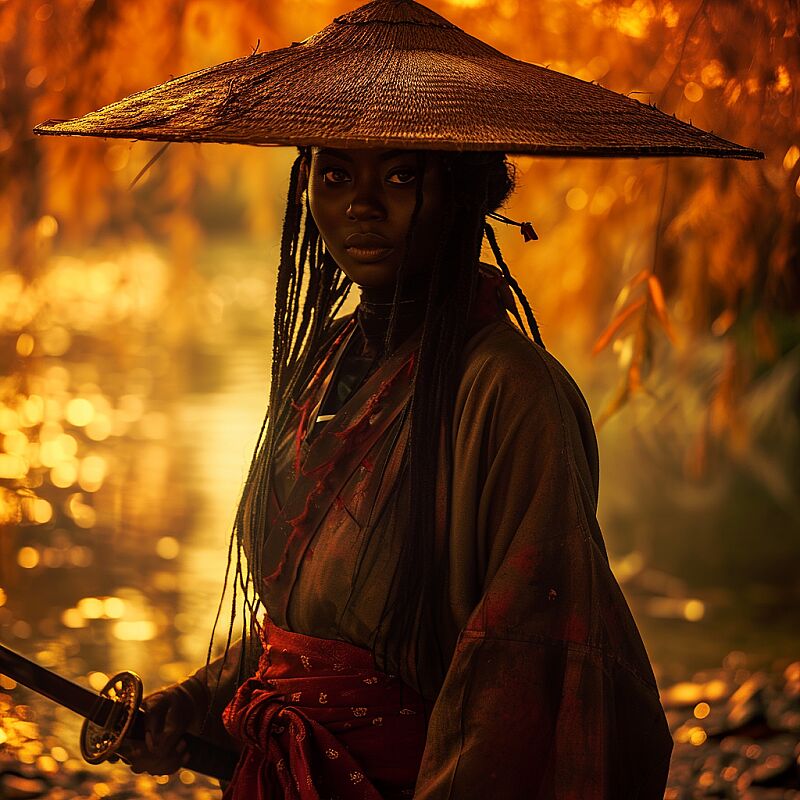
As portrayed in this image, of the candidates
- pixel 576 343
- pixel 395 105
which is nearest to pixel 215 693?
pixel 395 105

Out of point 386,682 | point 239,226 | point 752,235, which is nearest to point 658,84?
point 752,235

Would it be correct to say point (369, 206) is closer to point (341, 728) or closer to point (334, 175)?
point (334, 175)

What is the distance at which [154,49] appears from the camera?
3879 mm

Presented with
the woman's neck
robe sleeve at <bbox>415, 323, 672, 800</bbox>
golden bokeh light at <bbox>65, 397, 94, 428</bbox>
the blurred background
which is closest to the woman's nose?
the woman's neck

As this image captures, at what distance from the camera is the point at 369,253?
1583mm

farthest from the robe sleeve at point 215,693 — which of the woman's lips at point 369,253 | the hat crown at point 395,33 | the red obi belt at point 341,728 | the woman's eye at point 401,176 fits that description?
the hat crown at point 395,33

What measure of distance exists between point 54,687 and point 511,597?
0.72 m

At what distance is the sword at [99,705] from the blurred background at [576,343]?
1.66 meters

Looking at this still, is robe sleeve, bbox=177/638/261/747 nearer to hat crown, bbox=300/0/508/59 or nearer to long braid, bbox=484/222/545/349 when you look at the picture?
long braid, bbox=484/222/545/349

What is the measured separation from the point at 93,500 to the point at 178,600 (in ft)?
5.41

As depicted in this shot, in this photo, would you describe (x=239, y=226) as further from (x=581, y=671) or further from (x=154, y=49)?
(x=581, y=671)

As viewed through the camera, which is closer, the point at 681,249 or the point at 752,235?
the point at 752,235

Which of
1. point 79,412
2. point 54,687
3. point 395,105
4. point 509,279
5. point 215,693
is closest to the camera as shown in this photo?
point 395,105

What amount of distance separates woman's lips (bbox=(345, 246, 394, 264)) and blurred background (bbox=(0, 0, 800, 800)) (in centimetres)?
161
